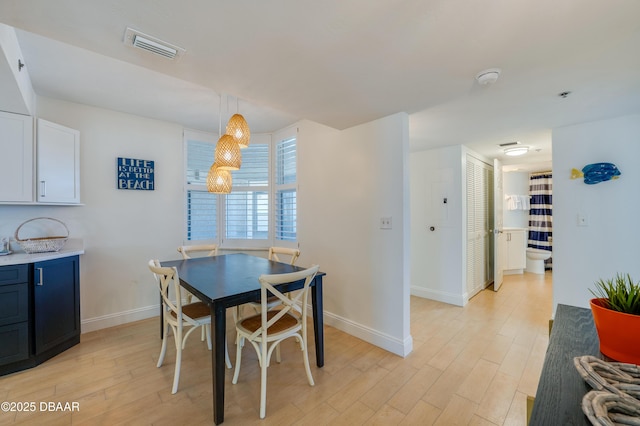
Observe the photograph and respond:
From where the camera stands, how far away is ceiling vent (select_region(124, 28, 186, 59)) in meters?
1.33

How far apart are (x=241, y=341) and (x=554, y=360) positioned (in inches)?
70.7

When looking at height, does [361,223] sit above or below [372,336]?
above

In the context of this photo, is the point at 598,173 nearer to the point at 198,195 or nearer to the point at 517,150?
the point at 517,150

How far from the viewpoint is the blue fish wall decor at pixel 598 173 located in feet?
8.27

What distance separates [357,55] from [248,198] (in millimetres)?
2787

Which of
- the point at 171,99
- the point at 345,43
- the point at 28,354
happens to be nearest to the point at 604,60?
the point at 345,43

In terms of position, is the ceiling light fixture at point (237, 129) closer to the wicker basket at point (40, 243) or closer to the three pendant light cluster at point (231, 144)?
the three pendant light cluster at point (231, 144)

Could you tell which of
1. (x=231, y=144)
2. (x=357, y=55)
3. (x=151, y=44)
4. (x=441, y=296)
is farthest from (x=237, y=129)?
(x=441, y=296)

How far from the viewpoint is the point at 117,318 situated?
2984 mm

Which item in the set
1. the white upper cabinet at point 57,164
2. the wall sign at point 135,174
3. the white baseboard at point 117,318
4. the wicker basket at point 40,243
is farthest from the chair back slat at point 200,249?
the white upper cabinet at point 57,164

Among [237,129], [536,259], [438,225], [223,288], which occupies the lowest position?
[536,259]

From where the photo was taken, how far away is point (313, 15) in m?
1.22

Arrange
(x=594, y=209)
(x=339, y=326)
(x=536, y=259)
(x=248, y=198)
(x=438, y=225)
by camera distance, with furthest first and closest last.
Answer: (x=536, y=259), (x=248, y=198), (x=438, y=225), (x=339, y=326), (x=594, y=209)

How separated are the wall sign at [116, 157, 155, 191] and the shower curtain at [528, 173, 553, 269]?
7.23 meters
